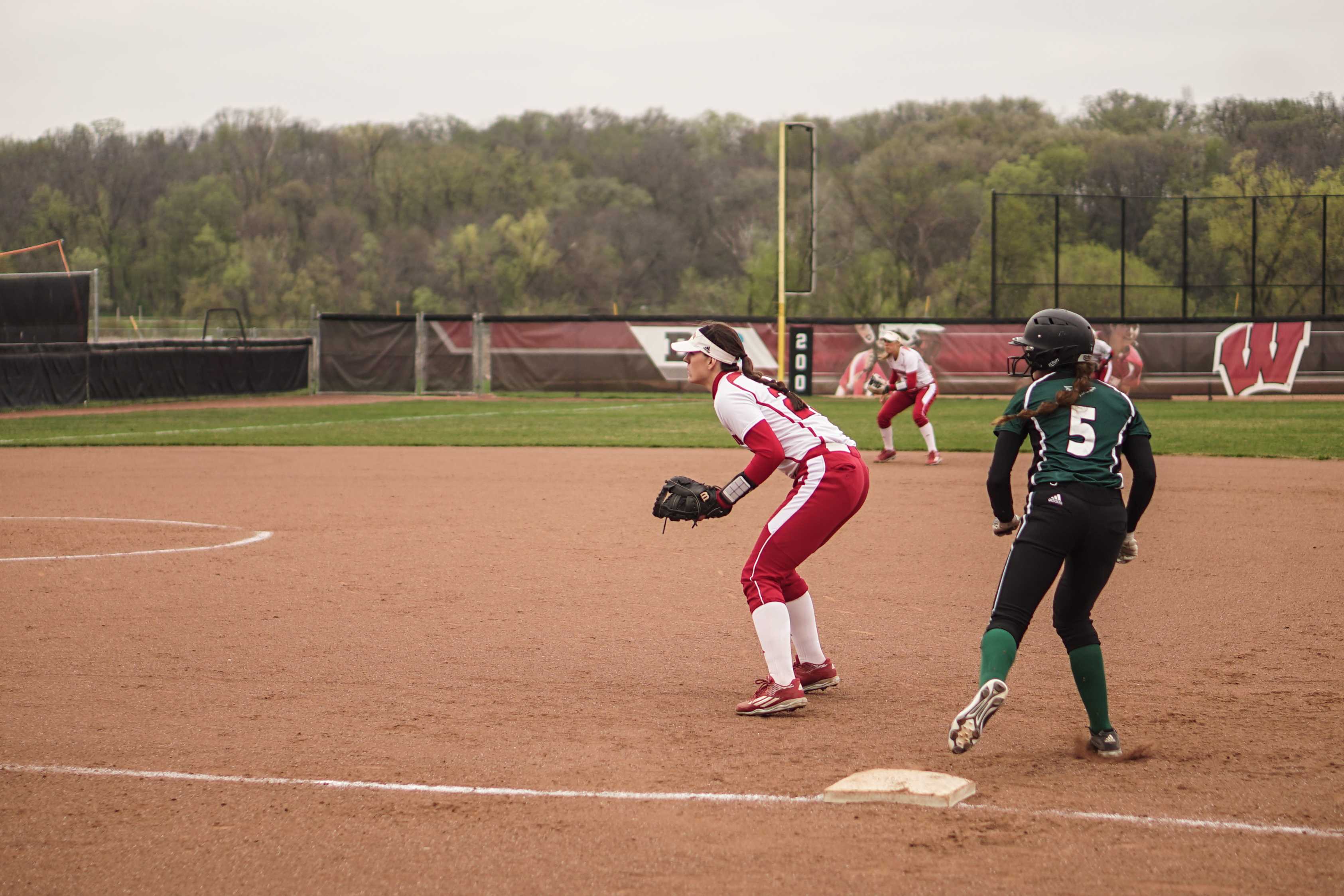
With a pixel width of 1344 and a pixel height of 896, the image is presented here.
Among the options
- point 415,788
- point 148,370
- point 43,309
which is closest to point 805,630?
point 415,788

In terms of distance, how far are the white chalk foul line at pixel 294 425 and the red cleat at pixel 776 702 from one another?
1878 centimetres

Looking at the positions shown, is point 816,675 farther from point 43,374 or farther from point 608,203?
point 608,203

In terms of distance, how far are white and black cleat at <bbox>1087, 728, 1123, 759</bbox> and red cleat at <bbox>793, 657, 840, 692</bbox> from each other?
4.93ft

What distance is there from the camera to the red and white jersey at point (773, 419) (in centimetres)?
612

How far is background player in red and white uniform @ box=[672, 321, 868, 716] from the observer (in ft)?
20.0

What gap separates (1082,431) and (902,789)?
1619mm

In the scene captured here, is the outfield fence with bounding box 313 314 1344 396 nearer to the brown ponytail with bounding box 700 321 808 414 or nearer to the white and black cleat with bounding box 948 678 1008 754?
the brown ponytail with bounding box 700 321 808 414

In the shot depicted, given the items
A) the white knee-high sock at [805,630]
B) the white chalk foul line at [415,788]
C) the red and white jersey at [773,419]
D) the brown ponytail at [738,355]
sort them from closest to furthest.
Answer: the white chalk foul line at [415,788]
the red and white jersey at [773,419]
the brown ponytail at [738,355]
the white knee-high sock at [805,630]

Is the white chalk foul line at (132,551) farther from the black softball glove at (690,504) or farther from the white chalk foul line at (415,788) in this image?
the black softball glove at (690,504)

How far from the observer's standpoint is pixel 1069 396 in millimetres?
5227

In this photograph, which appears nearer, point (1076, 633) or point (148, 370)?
point (1076, 633)

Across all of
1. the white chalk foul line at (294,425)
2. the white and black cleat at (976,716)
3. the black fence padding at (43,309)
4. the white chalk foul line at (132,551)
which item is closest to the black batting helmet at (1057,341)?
the white and black cleat at (976,716)

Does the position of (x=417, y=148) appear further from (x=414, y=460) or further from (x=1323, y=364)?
(x=414, y=460)

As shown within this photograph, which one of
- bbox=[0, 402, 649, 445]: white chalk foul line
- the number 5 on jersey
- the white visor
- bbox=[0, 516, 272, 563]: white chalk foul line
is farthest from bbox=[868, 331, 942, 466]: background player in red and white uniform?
the number 5 on jersey
